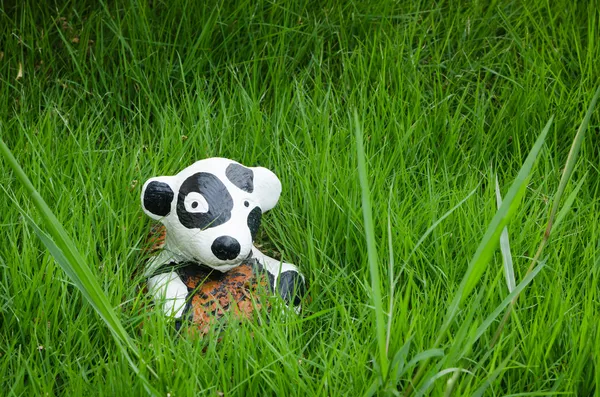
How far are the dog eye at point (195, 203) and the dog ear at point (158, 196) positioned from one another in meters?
0.06

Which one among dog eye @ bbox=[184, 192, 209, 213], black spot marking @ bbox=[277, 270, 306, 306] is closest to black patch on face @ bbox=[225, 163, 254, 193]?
dog eye @ bbox=[184, 192, 209, 213]

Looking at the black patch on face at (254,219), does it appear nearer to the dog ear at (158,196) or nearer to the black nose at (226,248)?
the black nose at (226,248)


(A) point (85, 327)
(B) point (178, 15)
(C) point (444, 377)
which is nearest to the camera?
(C) point (444, 377)

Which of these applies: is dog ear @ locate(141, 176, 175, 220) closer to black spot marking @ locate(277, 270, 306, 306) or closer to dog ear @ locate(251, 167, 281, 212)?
dog ear @ locate(251, 167, 281, 212)

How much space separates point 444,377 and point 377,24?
176cm

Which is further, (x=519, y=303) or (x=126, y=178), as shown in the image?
(x=126, y=178)

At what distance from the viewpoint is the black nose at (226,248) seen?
2180 mm

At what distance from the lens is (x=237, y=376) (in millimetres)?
2025

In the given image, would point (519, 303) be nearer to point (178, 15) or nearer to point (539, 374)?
point (539, 374)

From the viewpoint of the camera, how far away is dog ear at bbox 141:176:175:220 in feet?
7.50

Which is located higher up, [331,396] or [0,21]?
[0,21]

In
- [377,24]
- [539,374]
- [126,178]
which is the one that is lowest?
[539,374]

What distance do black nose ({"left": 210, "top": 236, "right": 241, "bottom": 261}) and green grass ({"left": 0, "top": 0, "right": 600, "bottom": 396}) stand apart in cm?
19

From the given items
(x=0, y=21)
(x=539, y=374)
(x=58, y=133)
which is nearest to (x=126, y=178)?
(x=58, y=133)
